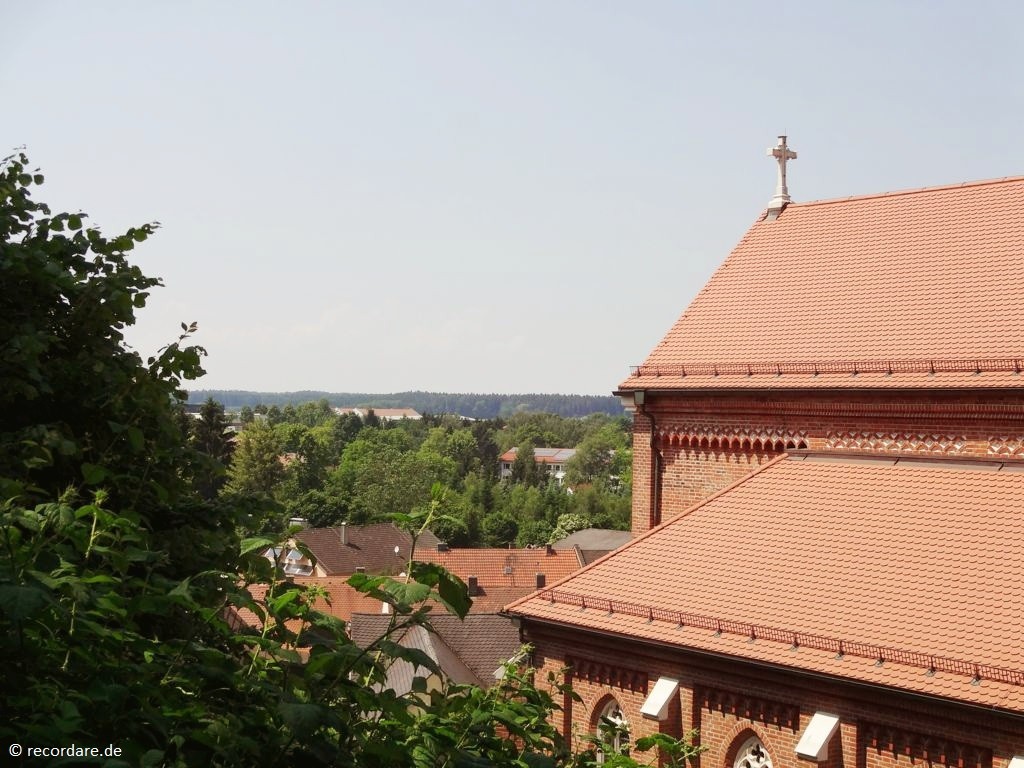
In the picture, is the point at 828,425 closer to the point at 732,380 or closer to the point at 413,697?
the point at 732,380

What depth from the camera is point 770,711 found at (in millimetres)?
13383

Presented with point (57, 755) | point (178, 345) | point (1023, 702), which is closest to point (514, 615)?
point (1023, 702)

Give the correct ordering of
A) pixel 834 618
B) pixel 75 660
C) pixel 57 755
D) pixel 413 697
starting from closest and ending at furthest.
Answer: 1. pixel 57 755
2. pixel 75 660
3. pixel 413 697
4. pixel 834 618

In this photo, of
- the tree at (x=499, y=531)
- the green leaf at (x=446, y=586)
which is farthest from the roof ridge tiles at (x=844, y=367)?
the tree at (x=499, y=531)

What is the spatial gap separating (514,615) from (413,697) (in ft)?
37.7

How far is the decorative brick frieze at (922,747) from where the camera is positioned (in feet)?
37.8

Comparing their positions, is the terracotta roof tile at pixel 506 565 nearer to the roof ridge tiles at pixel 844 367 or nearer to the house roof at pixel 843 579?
the roof ridge tiles at pixel 844 367

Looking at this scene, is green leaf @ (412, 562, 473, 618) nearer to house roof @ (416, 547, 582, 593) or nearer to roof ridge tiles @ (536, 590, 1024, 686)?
roof ridge tiles @ (536, 590, 1024, 686)

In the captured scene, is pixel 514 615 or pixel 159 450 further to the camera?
pixel 514 615

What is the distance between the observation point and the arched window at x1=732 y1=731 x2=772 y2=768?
1354 centimetres

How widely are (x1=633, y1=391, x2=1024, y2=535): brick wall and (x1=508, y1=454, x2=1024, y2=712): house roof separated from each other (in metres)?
0.28

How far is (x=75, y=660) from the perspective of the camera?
4340 mm

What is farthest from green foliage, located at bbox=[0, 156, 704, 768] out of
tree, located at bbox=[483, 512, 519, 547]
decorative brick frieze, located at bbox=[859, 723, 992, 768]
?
tree, located at bbox=[483, 512, 519, 547]

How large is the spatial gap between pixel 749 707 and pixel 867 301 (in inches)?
271
